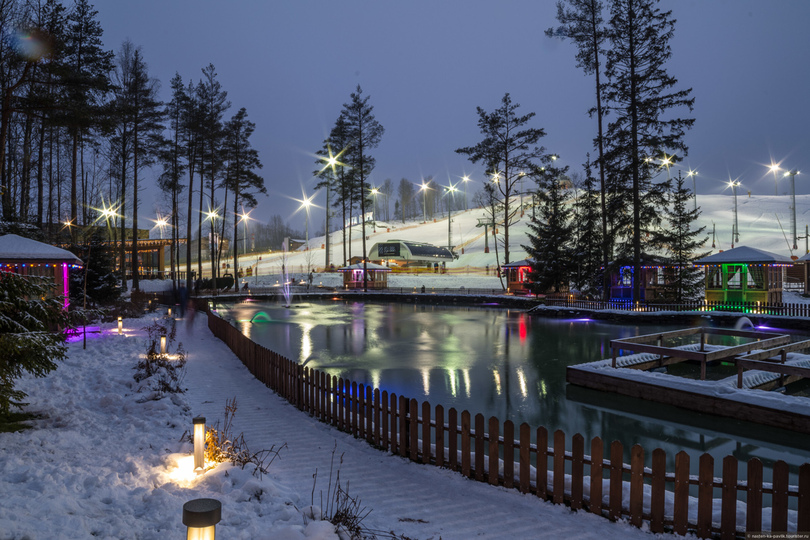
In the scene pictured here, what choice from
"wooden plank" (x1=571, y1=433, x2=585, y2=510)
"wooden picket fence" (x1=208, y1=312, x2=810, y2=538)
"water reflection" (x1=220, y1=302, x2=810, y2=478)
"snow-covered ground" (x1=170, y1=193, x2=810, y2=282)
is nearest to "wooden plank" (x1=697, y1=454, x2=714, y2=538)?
"wooden picket fence" (x1=208, y1=312, x2=810, y2=538)

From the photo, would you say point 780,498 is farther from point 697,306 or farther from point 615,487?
point 697,306

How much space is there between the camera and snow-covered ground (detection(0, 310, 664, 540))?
13.0 ft

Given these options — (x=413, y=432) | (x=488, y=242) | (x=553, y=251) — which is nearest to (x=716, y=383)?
(x=413, y=432)

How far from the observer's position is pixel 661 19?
26.0 metres

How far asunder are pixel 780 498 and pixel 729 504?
0.39 meters

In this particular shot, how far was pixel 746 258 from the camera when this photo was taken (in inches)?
1040

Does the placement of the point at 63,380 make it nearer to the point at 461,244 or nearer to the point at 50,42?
the point at 50,42

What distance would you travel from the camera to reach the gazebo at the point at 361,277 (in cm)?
5109

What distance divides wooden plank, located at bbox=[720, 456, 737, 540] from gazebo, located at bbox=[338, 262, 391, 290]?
46.9 meters

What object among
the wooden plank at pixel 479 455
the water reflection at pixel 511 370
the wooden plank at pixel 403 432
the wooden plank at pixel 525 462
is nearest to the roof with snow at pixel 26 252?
the water reflection at pixel 511 370

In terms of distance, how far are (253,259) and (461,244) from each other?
132 ft

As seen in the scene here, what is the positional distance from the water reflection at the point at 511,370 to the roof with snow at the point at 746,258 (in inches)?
291

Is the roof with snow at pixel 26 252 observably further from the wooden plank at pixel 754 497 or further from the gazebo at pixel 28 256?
the wooden plank at pixel 754 497

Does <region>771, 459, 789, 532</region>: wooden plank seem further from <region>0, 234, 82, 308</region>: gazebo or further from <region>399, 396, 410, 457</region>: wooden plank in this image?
<region>0, 234, 82, 308</region>: gazebo
